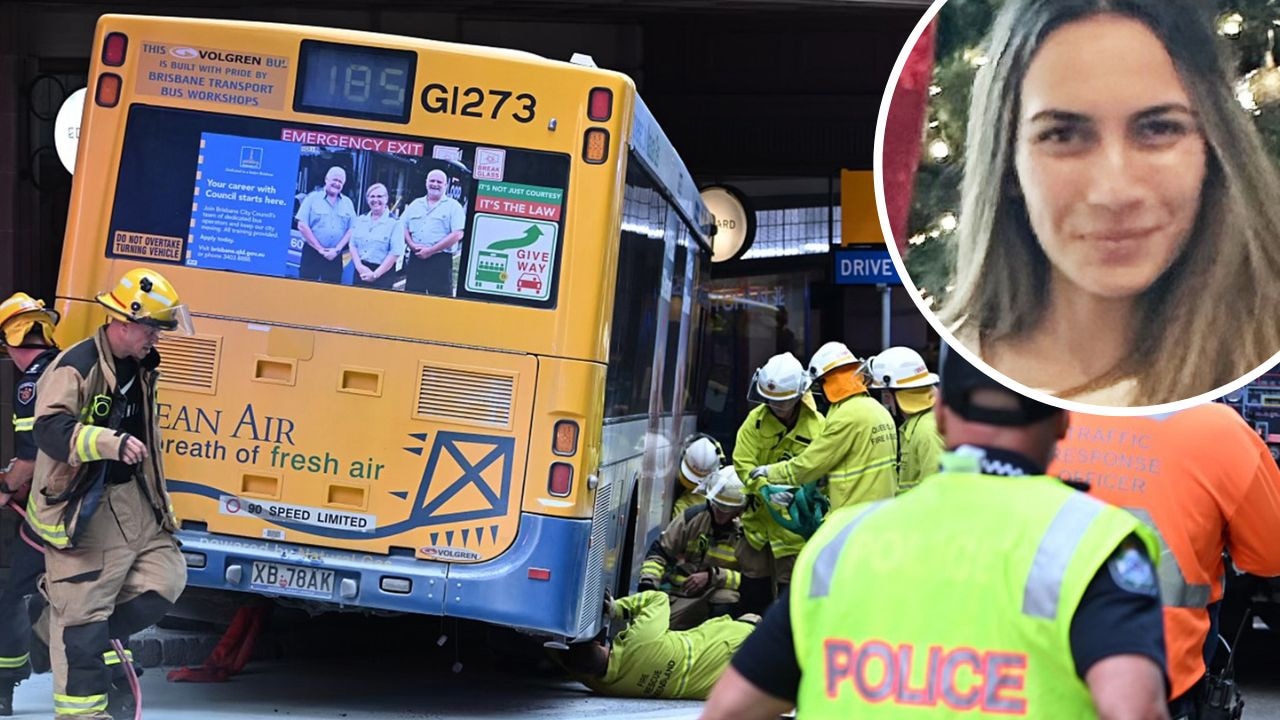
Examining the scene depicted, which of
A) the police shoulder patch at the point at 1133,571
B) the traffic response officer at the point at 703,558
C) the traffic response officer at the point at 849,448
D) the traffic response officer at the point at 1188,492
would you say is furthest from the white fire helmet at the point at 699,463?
the police shoulder patch at the point at 1133,571

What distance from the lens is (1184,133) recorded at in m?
2.95

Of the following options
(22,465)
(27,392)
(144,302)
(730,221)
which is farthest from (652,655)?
(730,221)

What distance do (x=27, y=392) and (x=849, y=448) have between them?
431cm

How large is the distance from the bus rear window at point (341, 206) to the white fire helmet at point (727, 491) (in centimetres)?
274

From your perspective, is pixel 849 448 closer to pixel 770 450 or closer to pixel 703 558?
pixel 770 450

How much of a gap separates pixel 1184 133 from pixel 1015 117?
0.28 metres

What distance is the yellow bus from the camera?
8.38 meters

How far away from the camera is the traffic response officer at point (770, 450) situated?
10953 mm

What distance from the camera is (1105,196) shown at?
2994 millimetres

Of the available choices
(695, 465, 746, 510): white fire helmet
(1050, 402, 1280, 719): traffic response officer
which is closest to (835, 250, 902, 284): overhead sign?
(695, 465, 746, 510): white fire helmet

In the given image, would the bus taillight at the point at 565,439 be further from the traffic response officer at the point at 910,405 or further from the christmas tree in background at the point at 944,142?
the christmas tree in background at the point at 944,142

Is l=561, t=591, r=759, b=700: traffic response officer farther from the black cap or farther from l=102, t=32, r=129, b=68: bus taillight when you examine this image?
the black cap

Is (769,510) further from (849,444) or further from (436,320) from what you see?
(436,320)

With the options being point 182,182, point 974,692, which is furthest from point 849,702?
point 182,182
